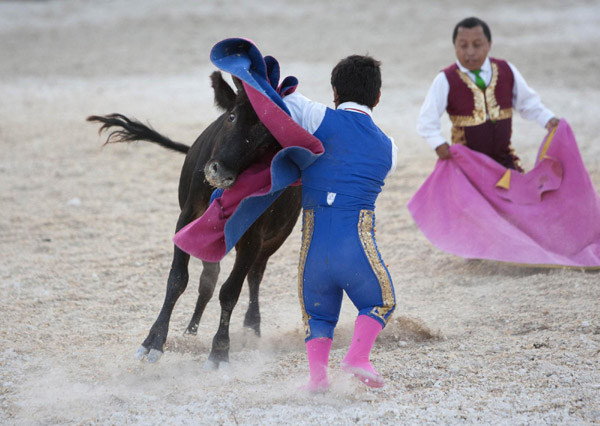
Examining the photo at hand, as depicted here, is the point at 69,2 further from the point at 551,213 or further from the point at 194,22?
the point at 551,213

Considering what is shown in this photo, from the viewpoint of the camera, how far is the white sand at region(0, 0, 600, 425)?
3297mm

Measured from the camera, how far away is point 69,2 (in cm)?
2197

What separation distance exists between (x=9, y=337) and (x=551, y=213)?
145 inches

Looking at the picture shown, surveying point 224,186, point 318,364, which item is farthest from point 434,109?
point 318,364

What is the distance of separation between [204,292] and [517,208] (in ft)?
8.12

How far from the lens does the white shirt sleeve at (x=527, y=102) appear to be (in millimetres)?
5656

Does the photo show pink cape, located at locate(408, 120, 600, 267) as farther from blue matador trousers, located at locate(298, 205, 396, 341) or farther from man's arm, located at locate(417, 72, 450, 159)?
blue matador trousers, located at locate(298, 205, 396, 341)

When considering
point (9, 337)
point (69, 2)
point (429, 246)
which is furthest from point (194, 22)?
point (9, 337)

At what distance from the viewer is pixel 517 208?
18.1ft

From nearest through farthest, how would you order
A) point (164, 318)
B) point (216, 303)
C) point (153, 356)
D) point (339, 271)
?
point (339, 271)
point (153, 356)
point (164, 318)
point (216, 303)

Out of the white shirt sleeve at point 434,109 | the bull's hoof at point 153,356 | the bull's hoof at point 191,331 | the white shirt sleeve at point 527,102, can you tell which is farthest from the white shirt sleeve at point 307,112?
the white shirt sleeve at point 527,102

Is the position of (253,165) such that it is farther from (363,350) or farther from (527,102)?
(527,102)

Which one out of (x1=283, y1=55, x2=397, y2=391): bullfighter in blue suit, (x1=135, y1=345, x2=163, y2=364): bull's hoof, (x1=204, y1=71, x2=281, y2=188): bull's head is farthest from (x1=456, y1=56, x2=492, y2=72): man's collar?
(x1=135, y1=345, x2=163, y2=364): bull's hoof

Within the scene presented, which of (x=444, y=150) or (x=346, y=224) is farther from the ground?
(x=444, y=150)
